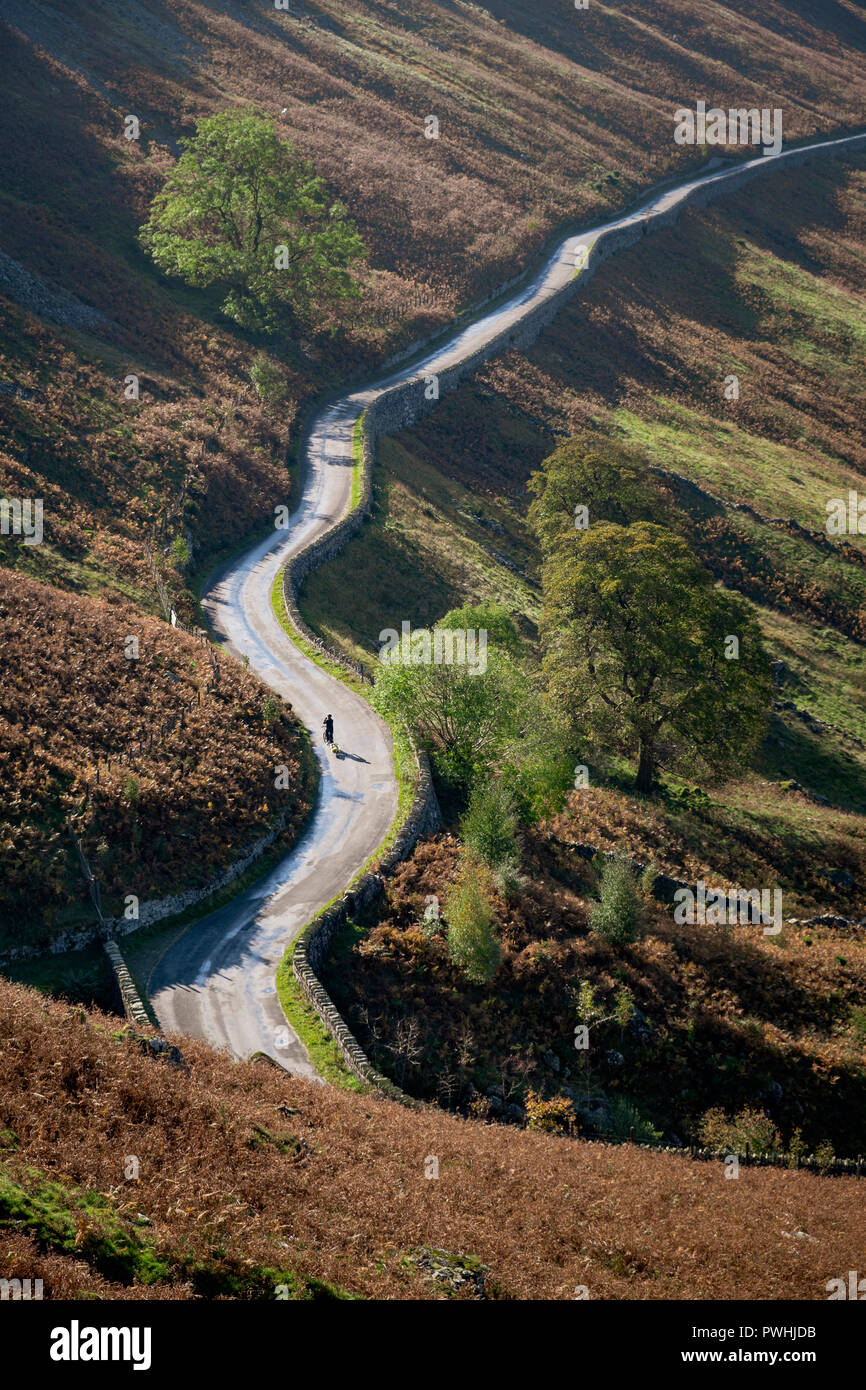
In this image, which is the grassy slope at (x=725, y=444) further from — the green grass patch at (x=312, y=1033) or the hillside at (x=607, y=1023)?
the green grass patch at (x=312, y=1033)

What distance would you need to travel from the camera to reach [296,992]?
2561cm

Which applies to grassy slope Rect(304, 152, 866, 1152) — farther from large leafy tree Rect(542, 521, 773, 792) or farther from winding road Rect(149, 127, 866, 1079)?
large leafy tree Rect(542, 521, 773, 792)

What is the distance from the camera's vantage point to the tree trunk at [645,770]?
43188 millimetres

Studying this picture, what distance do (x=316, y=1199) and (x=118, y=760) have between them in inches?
658

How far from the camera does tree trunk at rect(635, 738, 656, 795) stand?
43188 millimetres

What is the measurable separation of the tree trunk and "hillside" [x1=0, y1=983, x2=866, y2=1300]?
866 inches

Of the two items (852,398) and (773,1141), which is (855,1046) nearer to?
(773,1141)

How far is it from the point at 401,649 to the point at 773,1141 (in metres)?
20.6

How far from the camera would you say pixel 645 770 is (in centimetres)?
4381
